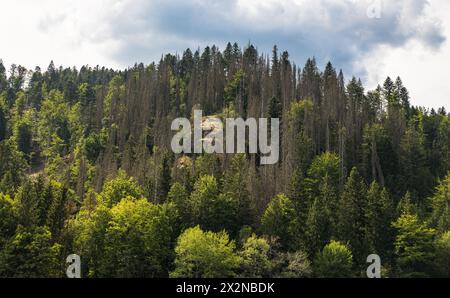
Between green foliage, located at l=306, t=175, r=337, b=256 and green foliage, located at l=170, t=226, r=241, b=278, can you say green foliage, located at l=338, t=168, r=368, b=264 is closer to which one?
green foliage, located at l=306, t=175, r=337, b=256

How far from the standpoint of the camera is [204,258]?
68.8 meters

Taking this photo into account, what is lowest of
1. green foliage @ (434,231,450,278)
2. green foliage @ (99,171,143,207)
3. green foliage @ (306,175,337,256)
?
green foliage @ (434,231,450,278)

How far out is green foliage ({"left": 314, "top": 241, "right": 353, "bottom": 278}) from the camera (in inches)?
2800

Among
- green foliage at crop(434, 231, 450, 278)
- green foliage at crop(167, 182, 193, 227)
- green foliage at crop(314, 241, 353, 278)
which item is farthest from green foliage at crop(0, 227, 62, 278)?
green foliage at crop(434, 231, 450, 278)

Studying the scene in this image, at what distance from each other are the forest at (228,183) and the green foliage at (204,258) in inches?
8.2

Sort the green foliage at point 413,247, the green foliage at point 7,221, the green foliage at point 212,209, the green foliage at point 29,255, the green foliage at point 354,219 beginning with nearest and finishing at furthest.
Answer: the green foliage at point 29,255 → the green foliage at point 7,221 → the green foliage at point 413,247 → the green foliage at point 354,219 → the green foliage at point 212,209

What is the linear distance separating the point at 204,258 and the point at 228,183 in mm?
22783

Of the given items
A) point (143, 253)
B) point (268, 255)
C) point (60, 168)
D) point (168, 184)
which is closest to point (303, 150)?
point (168, 184)

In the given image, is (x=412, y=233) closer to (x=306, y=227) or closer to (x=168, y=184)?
(x=306, y=227)

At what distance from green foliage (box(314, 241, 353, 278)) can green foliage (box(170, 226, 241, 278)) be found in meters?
11.5

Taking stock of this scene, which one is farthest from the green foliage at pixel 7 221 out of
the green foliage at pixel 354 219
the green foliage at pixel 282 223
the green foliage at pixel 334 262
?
the green foliage at pixel 354 219

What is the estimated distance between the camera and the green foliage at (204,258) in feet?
224

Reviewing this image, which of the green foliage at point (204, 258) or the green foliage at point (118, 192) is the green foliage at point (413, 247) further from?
the green foliage at point (118, 192)

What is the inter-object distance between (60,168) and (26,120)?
138 feet
